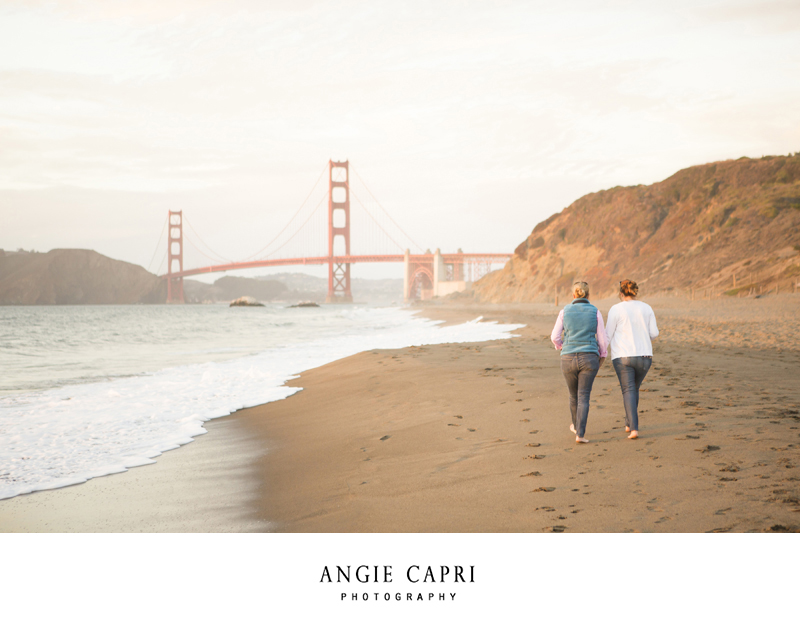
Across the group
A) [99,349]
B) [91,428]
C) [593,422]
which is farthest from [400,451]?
[99,349]

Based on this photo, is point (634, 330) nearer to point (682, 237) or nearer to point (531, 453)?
point (531, 453)

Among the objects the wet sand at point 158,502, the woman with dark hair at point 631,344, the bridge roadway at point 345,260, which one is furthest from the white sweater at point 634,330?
the bridge roadway at point 345,260

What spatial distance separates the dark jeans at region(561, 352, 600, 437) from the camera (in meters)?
3.86

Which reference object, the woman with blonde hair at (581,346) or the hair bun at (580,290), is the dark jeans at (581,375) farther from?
the hair bun at (580,290)

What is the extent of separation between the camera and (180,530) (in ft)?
10.4

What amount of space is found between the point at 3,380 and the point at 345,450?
8.61 metres

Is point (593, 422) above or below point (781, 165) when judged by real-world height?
below

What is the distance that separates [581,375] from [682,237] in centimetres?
3364

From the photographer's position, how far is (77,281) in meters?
87.0

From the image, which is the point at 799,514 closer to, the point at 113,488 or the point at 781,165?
the point at 113,488

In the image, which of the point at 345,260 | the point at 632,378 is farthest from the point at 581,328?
the point at 345,260

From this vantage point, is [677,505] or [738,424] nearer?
[677,505]

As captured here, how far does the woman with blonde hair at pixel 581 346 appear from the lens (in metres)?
3.86

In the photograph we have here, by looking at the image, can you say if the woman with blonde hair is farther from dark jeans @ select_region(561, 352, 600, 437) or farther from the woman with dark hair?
the woman with dark hair
